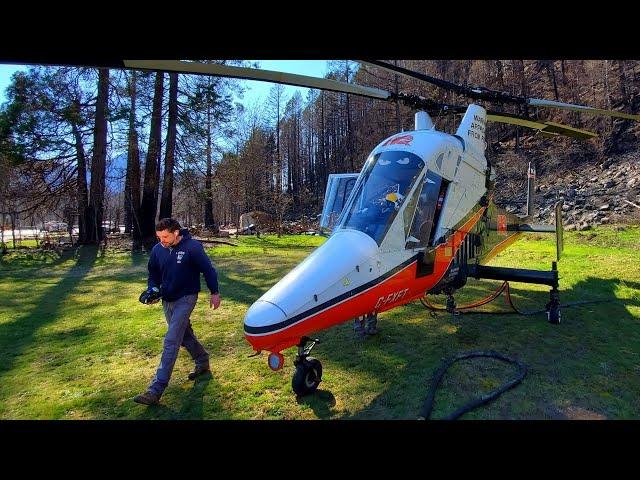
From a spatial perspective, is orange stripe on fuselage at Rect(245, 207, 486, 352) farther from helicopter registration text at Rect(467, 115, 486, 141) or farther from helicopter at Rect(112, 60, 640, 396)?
helicopter registration text at Rect(467, 115, 486, 141)

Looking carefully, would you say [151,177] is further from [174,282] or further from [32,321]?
[174,282]

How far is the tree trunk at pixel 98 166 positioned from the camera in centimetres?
1728

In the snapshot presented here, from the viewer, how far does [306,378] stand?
4.15m

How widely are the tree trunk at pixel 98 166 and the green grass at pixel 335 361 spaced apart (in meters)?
9.13

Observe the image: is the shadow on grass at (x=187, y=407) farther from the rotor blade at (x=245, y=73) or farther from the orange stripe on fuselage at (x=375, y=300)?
the rotor blade at (x=245, y=73)

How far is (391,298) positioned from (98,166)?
17285 mm

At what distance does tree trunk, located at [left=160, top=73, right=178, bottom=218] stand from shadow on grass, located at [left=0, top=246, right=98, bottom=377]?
6591 millimetres

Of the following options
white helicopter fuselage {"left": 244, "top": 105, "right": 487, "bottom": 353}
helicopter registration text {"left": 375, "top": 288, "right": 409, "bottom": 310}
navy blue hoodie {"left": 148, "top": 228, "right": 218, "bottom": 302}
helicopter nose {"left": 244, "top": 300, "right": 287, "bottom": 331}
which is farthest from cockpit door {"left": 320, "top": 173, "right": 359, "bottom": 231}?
helicopter nose {"left": 244, "top": 300, "right": 287, "bottom": 331}

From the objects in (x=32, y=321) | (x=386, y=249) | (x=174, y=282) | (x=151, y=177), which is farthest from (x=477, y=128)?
(x=151, y=177)

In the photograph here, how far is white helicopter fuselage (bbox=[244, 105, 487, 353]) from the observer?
371 cm

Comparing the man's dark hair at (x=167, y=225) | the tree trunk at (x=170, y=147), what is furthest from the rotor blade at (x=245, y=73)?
the tree trunk at (x=170, y=147)
